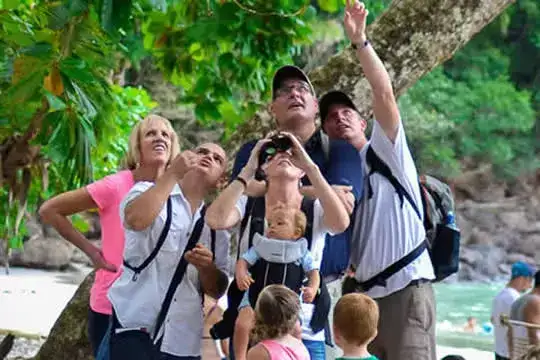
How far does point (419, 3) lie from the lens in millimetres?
5016

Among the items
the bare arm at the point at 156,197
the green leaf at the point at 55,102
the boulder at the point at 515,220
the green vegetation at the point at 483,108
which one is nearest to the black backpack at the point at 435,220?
the bare arm at the point at 156,197

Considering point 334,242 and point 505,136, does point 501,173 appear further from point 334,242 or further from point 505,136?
point 334,242

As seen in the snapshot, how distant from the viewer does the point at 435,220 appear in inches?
146

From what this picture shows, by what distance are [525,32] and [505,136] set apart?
4.11 metres

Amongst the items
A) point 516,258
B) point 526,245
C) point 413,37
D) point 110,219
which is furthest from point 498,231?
point 110,219

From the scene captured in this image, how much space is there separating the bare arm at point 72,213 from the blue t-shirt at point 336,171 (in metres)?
0.71

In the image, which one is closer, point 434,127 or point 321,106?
point 321,106

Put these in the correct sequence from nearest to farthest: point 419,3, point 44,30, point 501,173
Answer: point 44,30 → point 419,3 → point 501,173

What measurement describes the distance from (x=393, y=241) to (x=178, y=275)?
724mm

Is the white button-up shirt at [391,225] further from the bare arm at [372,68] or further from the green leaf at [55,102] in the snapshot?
the green leaf at [55,102]

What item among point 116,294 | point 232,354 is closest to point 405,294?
point 232,354

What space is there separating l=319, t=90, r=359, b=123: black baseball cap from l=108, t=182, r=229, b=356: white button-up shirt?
593 millimetres

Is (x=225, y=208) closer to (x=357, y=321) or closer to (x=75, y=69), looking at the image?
(x=357, y=321)

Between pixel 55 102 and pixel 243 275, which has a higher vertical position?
pixel 55 102
